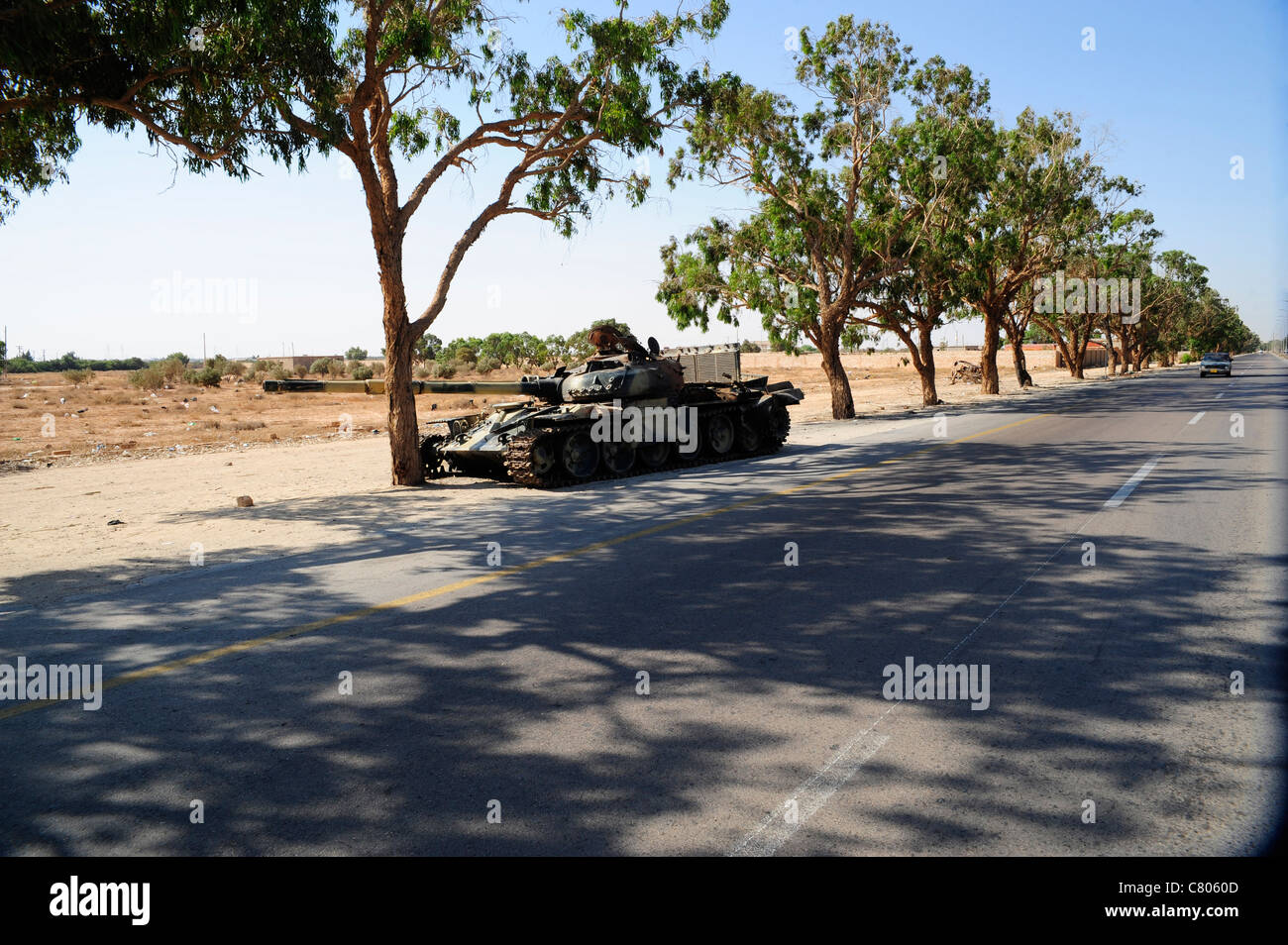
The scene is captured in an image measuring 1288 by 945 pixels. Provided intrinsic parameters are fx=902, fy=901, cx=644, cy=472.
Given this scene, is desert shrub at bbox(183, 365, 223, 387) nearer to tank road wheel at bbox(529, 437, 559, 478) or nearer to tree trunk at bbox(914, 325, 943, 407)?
tree trunk at bbox(914, 325, 943, 407)

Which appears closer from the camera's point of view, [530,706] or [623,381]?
[530,706]

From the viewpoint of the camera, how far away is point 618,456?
53.4 ft

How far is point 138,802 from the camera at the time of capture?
3.74 m

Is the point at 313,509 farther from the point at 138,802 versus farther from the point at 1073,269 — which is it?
the point at 1073,269

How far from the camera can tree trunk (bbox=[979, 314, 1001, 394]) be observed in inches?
1606

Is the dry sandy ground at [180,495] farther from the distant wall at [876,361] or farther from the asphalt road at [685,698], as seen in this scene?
the distant wall at [876,361]

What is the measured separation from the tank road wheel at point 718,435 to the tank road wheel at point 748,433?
0.65 feet

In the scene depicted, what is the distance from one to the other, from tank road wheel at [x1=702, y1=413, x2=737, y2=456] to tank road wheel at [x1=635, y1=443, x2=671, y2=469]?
1372 mm

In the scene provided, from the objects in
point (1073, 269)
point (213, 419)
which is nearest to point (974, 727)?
point (213, 419)

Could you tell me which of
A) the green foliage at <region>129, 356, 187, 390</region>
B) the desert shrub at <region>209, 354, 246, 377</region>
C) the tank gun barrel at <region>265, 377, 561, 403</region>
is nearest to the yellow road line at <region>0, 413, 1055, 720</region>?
the tank gun barrel at <region>265, 377, 561, 403</region>

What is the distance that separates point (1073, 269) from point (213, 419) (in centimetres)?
5307

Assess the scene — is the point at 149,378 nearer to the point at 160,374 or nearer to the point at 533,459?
the point at 160,374

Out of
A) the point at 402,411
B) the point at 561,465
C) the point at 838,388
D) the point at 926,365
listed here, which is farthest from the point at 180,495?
the point at 926,365

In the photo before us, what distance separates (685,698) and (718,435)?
14375 millimetres
